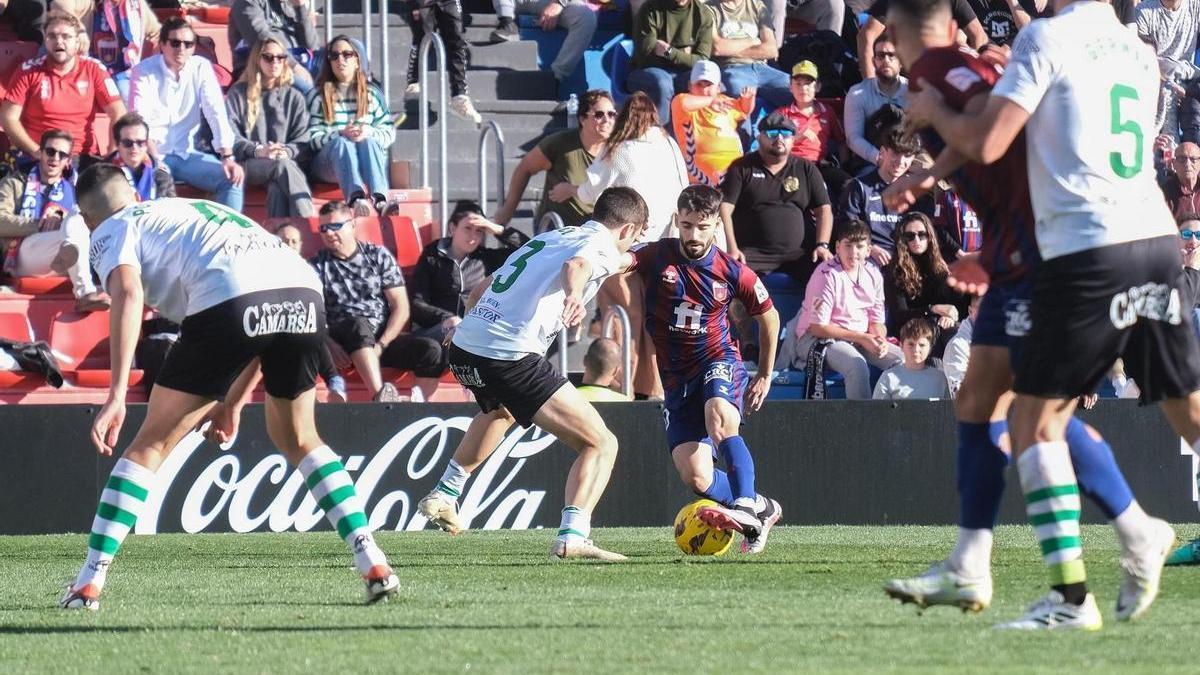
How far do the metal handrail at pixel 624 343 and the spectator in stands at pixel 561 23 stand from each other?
4864 millimetres

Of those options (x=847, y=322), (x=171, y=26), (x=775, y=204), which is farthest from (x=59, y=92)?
(x=847, y=322)

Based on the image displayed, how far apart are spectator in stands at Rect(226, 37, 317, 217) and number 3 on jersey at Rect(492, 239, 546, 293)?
6.04 m

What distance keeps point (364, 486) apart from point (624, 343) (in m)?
2.18

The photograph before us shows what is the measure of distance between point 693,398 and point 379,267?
458 cm

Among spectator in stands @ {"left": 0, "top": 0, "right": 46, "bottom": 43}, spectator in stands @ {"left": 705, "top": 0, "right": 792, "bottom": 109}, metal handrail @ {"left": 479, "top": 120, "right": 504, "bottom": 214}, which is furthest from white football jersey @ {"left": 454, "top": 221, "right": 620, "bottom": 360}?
spectator in stands @ {"left": 0, "top": 0, "right": 46, "bottom": 43}

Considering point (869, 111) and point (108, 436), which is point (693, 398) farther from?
point (869, 111)

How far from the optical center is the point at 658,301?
10953mm

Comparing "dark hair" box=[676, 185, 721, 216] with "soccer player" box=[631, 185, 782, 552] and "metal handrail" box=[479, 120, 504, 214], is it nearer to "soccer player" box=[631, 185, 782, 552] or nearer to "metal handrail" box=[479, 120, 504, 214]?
"soccer player" box=[631, 185, 782, 552]

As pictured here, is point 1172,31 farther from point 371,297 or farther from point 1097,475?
point 1097,475

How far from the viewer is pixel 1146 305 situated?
6.11 metres

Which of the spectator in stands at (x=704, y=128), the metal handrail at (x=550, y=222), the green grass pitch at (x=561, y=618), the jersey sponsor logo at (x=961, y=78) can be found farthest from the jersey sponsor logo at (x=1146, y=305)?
the spectator in stands at (x=704, y=128)

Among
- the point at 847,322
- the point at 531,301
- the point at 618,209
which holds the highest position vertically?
the point at 618,209

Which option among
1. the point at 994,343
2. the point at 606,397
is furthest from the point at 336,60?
the point at 994,343

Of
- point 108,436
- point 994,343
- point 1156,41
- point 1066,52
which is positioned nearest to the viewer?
point 1066,52
